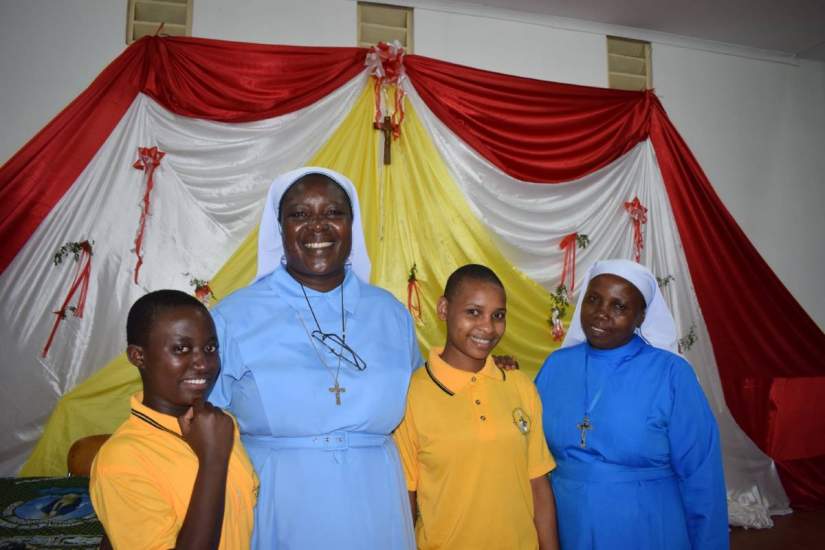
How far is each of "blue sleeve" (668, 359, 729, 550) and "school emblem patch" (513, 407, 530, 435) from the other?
0.48 m

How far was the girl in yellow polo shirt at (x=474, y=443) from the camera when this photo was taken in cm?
162

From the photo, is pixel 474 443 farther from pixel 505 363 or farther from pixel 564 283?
pixel 564 283

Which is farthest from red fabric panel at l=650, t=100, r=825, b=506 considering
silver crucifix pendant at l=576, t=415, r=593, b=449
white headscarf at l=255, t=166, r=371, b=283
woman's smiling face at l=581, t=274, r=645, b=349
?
white headscarf at l=255, t=166, r=371, b=283

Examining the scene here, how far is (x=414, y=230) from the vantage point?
392cm

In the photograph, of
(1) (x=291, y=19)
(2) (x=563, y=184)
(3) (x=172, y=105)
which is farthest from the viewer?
(2) (x=563, y=184)

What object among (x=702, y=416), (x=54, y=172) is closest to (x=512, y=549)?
(x=702, y=416)

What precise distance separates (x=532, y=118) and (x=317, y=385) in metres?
3.29

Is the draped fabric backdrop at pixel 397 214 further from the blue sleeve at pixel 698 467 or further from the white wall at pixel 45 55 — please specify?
the blue sleeve at pixel 698 467

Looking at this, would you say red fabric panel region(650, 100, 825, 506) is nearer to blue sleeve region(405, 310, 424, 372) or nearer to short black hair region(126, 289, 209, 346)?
blue sleeve region(405, 310, 424, 372)

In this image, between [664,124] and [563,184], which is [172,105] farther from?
[664,124]

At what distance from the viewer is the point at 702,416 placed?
1842 mm

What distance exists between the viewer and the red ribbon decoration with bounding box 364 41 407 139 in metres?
3.92

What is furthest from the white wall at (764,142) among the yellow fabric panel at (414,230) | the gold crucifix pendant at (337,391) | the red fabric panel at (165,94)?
the gold crucifix pendant at (337,391)

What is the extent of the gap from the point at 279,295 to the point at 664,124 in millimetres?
3953
